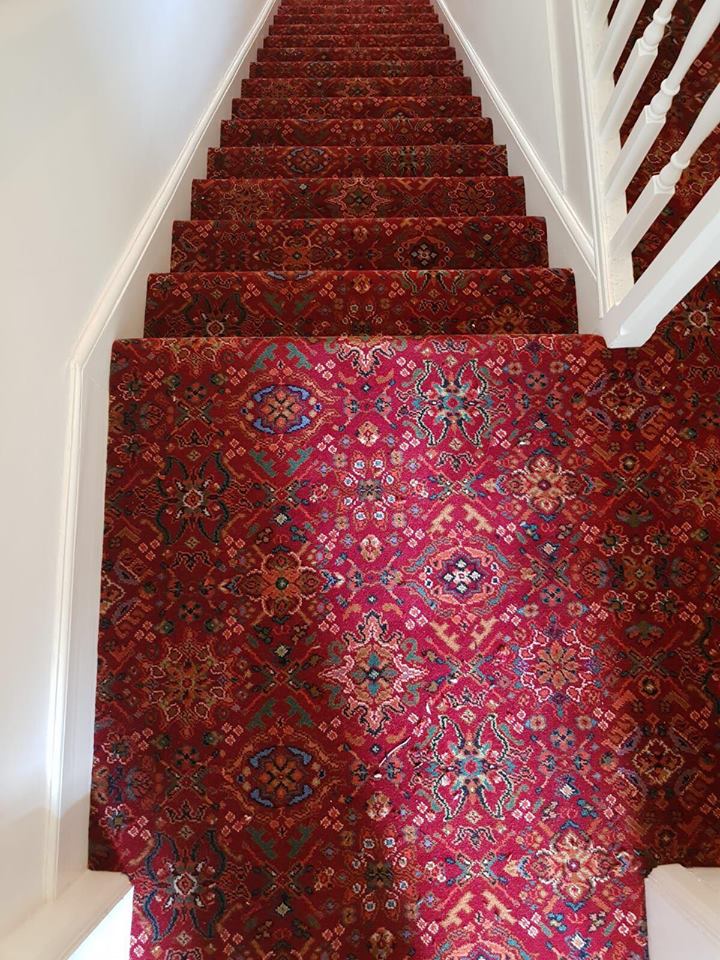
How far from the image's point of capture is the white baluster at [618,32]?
1.50m

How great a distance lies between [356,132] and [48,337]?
1.81m

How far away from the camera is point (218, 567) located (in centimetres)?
156

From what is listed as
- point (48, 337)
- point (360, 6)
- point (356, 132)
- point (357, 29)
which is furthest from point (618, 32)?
point (360, 6)

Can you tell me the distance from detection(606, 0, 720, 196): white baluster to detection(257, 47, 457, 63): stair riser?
2.13 meters

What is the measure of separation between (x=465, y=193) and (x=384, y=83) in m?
1.08

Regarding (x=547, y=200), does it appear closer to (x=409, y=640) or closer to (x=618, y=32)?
(x=618, y=32)

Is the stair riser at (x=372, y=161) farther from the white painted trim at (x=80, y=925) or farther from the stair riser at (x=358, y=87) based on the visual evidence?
the white painted trim at (x=80, y=925)

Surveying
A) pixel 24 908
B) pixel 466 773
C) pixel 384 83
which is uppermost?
pixel 384 83

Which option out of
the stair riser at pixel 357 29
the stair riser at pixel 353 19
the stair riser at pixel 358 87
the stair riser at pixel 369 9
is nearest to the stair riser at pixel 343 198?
the stair riser at pixel 358 87

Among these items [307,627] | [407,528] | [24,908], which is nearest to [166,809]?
[24,908]

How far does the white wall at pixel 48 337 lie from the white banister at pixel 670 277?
1182 millimetres

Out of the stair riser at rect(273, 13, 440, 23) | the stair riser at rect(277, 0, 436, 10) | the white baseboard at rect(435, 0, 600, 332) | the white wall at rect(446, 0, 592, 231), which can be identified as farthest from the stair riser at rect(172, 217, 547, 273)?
the stair riser at rect(277, 0, 436, 10)

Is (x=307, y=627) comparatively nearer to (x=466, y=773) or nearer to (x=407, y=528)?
(x=407, y=528)

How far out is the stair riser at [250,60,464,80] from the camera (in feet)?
10.4
